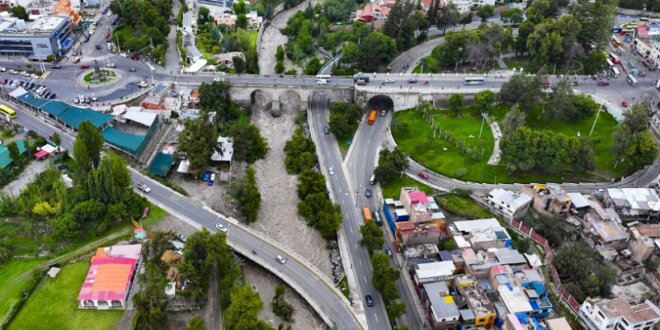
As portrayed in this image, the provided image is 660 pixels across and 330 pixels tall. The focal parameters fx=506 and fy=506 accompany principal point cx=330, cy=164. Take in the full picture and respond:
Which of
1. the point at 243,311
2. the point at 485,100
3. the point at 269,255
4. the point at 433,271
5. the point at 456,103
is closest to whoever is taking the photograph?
the point at 243,311

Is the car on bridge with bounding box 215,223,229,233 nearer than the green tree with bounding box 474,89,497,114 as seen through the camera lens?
Yes

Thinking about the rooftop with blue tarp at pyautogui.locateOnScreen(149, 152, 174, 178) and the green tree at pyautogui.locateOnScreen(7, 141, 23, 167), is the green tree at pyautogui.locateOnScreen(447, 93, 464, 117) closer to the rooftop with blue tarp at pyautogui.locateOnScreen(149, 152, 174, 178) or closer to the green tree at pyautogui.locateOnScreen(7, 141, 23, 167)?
the rooftop with blue tarp at pyautogui.locateOnScreen(149, 152, 174, 178)

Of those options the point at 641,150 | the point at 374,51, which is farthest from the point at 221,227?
the point at 641,150

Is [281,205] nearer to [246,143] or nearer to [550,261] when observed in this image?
[246,143]

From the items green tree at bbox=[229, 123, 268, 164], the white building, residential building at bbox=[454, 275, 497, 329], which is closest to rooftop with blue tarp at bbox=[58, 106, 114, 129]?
green tree at bbox=[229, 123, 268, 164]

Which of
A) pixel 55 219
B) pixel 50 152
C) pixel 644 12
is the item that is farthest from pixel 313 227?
pixel 644 12
